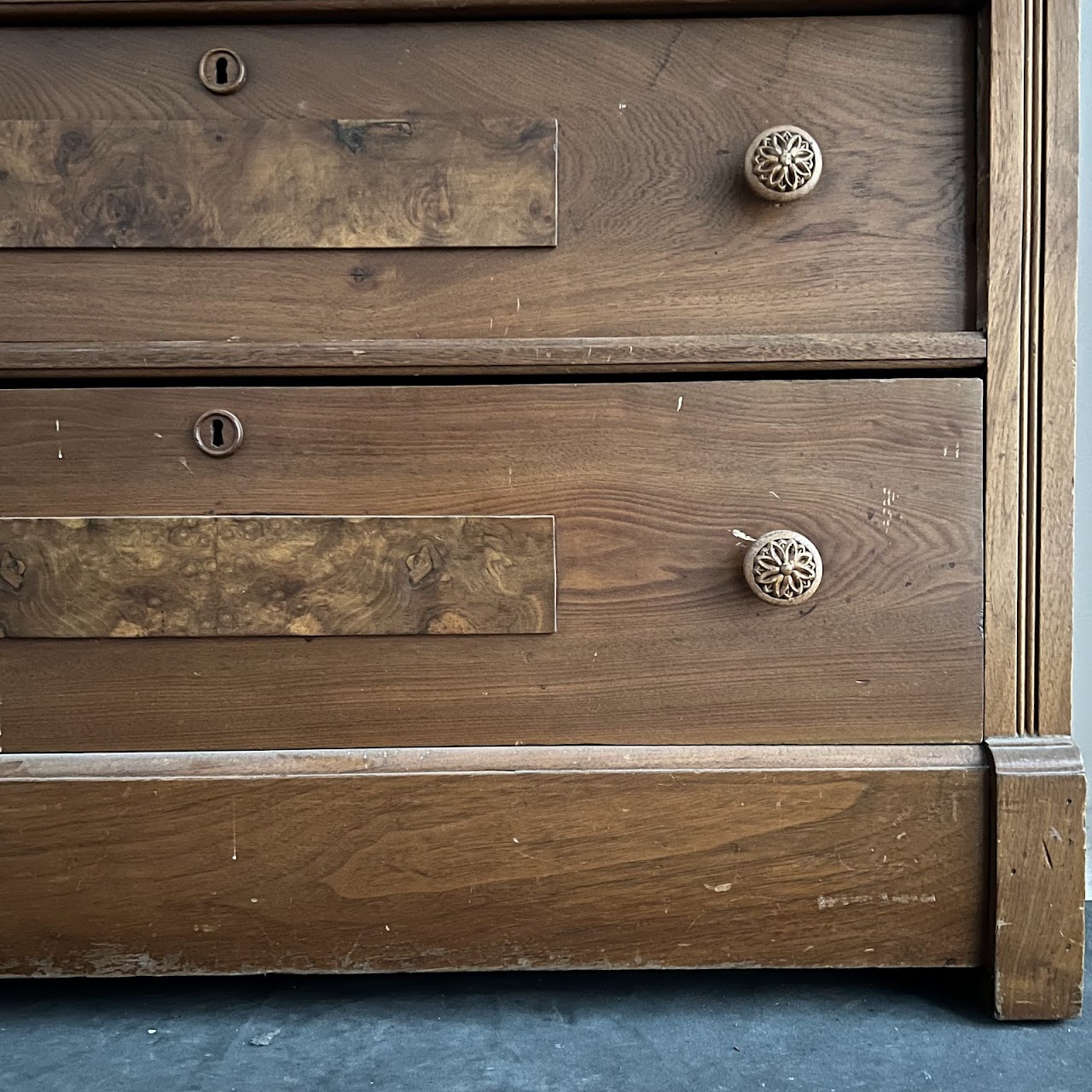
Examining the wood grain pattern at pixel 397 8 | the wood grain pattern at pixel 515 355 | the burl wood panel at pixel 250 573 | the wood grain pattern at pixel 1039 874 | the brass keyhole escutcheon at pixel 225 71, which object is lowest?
the wood grain pattern at pixel 1039 874

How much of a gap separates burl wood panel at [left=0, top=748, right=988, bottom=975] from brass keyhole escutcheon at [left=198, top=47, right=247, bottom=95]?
48 cm

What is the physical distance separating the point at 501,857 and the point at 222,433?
1.19 ft

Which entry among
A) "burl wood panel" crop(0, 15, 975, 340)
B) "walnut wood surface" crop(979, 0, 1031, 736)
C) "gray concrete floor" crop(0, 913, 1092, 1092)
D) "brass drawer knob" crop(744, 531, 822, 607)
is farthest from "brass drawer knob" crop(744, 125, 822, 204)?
"gray concrete floor" crop(0, 913, 1092, 1092)

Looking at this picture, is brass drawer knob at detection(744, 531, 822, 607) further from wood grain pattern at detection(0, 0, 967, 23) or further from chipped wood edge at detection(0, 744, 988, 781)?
wood grain pattern at detection(0, 0, 967, 23)

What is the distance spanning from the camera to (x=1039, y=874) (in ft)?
2.45

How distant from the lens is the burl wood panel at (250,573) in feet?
2.45

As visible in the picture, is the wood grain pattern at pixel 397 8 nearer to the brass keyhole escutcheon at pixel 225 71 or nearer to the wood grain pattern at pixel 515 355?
the brass keyhole escutcheon at pixel 225 71

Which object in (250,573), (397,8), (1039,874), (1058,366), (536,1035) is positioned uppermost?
(397,8)

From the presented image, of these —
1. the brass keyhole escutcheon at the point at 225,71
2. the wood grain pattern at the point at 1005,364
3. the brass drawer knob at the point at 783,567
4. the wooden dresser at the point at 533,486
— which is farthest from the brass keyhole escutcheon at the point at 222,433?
the wood grain pattern at the point at 1005,364

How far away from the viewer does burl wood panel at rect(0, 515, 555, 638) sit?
746mm

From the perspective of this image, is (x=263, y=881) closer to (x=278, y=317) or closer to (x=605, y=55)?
(x=278, y=317)

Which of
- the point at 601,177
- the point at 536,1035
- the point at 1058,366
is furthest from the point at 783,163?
the point at 536,1035

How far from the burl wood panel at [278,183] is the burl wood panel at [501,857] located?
0.38 meters

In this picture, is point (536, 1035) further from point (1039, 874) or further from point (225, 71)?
point (225, 71)
